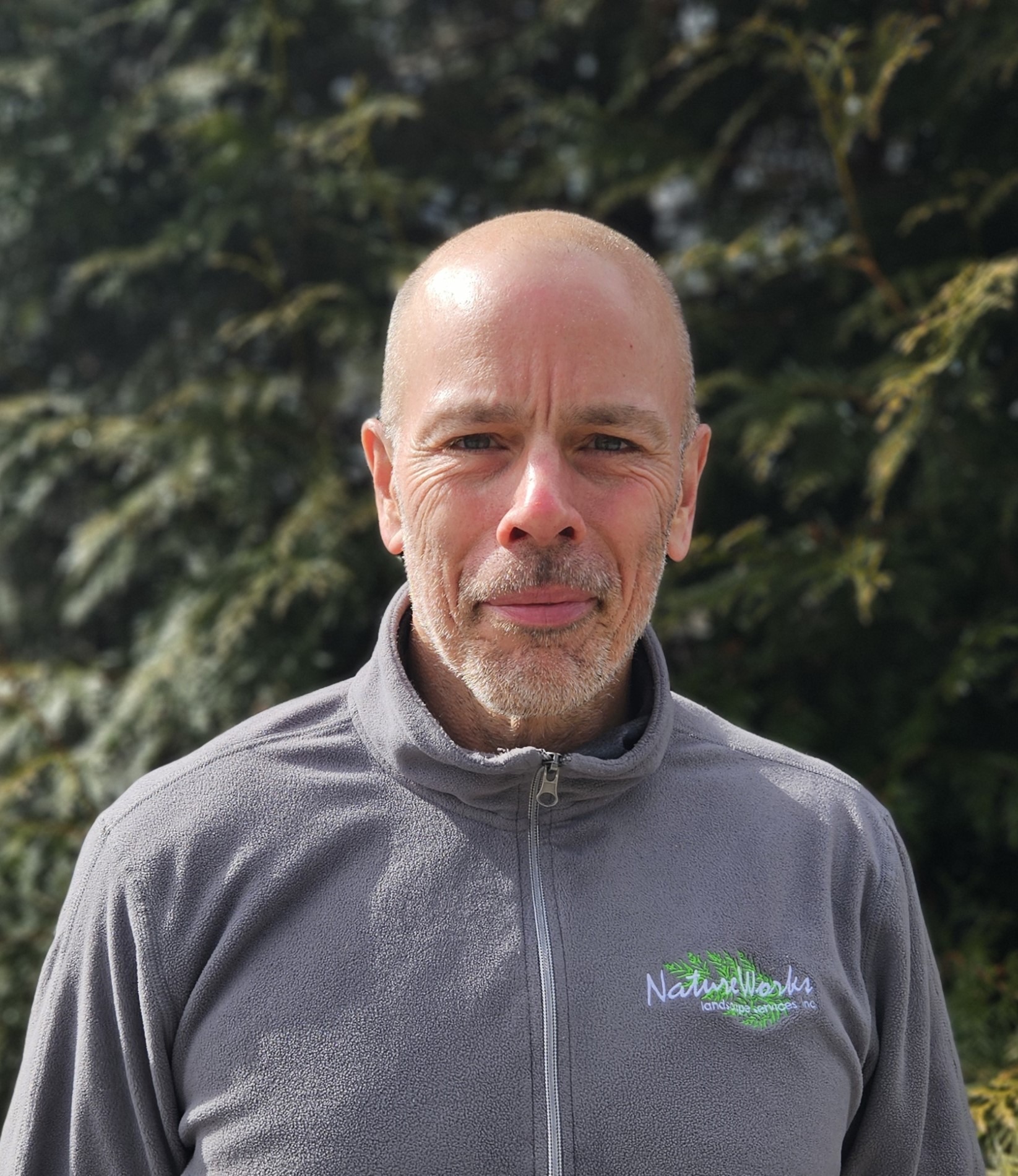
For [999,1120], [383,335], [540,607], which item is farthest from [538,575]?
[383,335]

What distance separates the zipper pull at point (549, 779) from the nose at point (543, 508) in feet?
0.86

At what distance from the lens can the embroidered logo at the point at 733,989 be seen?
146 cm

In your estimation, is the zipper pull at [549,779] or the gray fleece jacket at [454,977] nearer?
the gray fleece jacket at [454,977]

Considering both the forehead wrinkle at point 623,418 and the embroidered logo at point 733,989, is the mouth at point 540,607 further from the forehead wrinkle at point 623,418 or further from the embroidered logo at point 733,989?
the embroidered logo at point 733,989

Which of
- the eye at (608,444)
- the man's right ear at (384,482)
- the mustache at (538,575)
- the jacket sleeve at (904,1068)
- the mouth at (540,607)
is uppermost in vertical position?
the eye at (608,444)

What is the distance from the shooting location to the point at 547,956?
4.74ft

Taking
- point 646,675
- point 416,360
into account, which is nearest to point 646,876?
point 646,675

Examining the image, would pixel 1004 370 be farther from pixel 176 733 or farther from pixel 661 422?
pixel 176 733

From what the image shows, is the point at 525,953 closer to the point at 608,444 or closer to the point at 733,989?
the point at 733,989

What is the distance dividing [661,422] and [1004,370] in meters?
1.57

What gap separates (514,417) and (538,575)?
0.20 meters

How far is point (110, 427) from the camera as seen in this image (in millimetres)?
3285

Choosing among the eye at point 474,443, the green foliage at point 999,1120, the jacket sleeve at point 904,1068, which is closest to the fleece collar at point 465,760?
the eye at point 474,443

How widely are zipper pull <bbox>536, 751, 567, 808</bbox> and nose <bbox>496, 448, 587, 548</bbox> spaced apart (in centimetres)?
26
